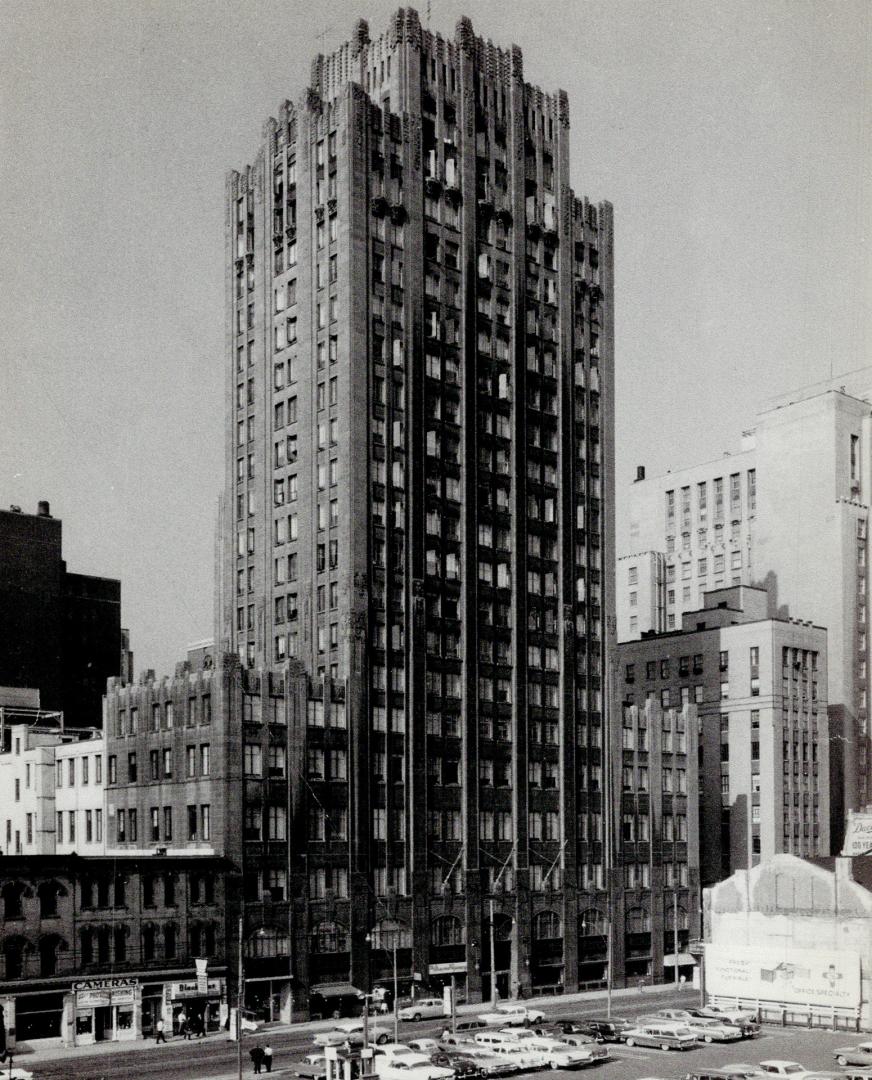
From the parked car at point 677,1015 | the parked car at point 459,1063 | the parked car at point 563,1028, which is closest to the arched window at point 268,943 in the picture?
the parked car at point 563,1028

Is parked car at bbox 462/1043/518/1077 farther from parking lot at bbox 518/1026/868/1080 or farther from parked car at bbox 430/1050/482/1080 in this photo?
parking lot at bbox 518/1026/868/1080

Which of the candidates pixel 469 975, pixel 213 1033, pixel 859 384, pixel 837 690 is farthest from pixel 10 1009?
pixel 859 384

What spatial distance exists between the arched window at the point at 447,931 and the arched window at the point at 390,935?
9.38 feet

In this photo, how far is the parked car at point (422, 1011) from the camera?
10856 centimetres

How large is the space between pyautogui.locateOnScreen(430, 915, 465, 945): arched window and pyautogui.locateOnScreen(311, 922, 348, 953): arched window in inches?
389

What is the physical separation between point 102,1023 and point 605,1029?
34.2 metres

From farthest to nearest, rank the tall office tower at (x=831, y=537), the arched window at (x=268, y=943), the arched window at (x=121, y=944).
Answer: the tall office tower at (x=831, y=537)
the arched window at (x=268, y=943)
the arched window at (x=121, y=944)

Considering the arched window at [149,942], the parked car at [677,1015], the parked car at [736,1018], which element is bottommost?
the parked car at [736,1018]

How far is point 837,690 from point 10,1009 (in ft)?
384

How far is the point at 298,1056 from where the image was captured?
305 feet

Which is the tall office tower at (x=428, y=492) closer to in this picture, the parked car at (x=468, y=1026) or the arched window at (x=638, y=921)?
the arched window at (x=638, y=921)

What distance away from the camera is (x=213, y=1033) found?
104812 mm

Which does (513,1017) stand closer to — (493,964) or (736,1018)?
(736,1018)

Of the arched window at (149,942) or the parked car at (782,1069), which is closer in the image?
the parked car at (782,1069)
